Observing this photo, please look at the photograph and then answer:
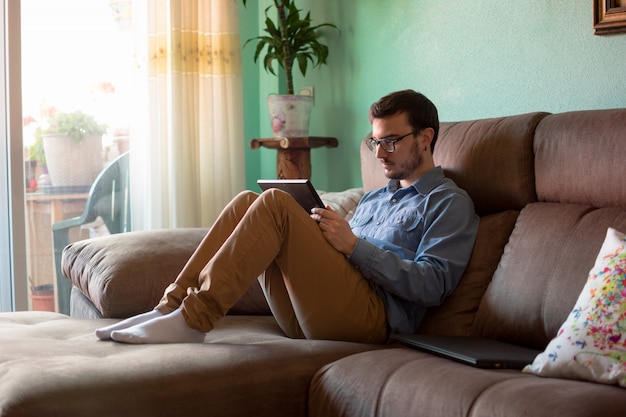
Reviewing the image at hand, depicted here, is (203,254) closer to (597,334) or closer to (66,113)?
(597,334)

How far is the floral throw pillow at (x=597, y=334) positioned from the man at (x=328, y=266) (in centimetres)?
52

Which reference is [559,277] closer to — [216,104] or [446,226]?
[446,226]

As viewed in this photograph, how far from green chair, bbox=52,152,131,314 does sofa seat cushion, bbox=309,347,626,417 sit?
214cm

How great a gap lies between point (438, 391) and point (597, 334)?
1.05 feet

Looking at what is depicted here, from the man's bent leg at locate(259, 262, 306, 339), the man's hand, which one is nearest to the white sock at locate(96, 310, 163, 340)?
the man's bent leg at locate(259, 262, 306, 339)

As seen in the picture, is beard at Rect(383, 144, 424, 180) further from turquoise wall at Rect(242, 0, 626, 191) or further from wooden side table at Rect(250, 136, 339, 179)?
wooden side table at Rect(250, 136, 339, 179)

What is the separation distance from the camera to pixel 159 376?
1761 mm

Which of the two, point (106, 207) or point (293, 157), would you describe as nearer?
point (293, 157)

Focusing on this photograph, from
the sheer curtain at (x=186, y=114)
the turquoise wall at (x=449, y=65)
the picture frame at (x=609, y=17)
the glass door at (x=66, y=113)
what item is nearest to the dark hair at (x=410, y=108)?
the turquoise wall at (x=449, y=65)

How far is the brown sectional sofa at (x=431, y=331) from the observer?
1.62m

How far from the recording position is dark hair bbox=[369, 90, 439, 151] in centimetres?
239

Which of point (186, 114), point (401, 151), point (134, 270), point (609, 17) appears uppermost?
point (609, 17)

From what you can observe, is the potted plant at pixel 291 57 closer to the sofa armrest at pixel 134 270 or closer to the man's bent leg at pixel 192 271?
the sofa armrest at pixel 134 270

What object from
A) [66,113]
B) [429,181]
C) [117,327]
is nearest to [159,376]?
[117,327]
